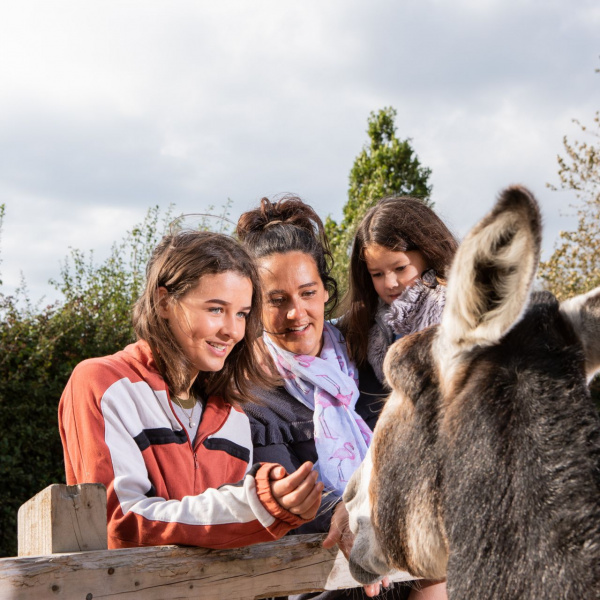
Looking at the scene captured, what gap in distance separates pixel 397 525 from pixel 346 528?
597 mm

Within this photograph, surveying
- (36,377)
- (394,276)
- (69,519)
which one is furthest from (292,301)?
(36,377)

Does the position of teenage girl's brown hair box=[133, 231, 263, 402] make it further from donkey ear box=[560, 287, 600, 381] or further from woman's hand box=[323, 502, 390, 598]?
donkey ear box=[560, 287, 600, 381]

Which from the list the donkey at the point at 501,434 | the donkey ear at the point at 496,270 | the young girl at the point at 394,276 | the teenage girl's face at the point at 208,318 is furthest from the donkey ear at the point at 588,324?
the young girl at the point at 394,276

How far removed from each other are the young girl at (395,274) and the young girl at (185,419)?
920 mm

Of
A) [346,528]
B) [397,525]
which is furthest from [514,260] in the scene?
[346,528]

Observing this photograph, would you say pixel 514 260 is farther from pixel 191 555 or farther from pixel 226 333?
pixel 226 333

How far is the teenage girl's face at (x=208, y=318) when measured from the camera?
3.07 m

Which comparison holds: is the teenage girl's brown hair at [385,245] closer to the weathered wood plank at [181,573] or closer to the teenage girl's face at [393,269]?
the teenage girl's face at [393,269]

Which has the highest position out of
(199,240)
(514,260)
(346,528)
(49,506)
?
(199,240)

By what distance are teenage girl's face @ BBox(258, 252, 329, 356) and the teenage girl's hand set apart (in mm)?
1643

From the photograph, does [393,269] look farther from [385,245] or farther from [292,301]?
[292,301]

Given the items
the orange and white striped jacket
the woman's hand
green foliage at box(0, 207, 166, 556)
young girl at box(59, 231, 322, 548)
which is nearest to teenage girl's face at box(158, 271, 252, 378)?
young girl at box(59, 231, 322, 548)

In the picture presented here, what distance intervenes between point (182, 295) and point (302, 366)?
2.95 feet

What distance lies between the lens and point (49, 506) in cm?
221
